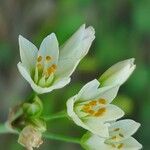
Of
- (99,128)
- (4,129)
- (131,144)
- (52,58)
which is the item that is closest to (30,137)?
(4,129)

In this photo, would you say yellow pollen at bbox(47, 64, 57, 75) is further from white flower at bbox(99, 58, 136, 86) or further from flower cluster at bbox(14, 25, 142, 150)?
white flower at bbox(99, 58, 136, 86)

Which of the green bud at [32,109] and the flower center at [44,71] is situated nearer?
the green bud at [32,109]

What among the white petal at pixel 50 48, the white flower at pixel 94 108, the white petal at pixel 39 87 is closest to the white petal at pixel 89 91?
the white flower at pixel 94 108

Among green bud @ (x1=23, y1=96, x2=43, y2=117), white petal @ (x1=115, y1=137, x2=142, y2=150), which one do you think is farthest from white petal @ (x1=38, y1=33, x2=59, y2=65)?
white petal @ (x1=115, y1=137, x2=142, y2=150)

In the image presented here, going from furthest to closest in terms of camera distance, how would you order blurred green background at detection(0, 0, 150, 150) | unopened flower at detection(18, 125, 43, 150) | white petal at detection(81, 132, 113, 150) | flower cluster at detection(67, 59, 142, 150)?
blurred green background at detection(0, 0, 150, 150) < white petal at detection(81, 132, 113, 150) < flower cluster at detection(67, 59, 142, 150) < unopened flower at detection(18, 125, 43, 150)

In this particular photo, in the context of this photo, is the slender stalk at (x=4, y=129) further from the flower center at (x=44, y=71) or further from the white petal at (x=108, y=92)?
the white petal at (x=108, y=92)

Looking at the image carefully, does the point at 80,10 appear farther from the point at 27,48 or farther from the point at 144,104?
the point at 27,48
